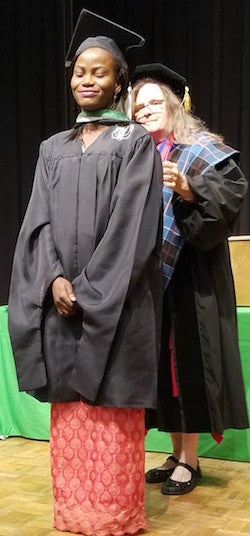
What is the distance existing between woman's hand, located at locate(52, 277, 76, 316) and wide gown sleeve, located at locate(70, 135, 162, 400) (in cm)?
2

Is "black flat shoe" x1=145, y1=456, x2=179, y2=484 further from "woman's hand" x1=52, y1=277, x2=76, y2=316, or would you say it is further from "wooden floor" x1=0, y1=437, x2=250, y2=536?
"woman's hand" x1=52, y1=277, x2=76, y2=316

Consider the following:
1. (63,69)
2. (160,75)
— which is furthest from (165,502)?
(63,69)

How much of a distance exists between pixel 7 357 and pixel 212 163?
4.55 feet

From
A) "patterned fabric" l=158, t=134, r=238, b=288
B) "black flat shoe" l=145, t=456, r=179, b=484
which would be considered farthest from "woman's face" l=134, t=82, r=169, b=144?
"black flat shoe" l=145, t=456, r=179, b=484

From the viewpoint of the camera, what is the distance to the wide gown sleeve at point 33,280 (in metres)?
2.06

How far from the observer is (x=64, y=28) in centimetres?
457

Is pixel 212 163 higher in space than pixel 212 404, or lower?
higher

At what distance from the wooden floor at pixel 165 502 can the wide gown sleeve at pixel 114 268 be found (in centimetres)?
53

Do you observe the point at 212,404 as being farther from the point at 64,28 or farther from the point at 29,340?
the point at 64,28

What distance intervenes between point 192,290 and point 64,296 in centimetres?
59

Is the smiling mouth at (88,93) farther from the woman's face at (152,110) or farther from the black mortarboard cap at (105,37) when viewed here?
the woman's face at (152,110)

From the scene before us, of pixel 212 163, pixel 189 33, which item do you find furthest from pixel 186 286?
pixel 189 33

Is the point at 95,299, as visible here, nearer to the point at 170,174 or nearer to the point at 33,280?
the point at 33,280

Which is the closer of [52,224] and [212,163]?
[52,224]
